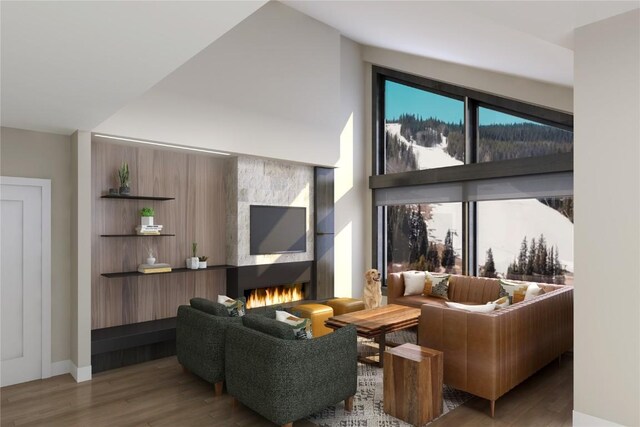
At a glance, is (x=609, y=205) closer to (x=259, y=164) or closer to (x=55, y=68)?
(x=55, y=68)

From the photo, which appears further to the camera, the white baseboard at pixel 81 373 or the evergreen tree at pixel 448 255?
the evergreen tree at pixel 448 255

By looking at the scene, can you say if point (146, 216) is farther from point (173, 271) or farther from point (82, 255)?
point (82, 255)

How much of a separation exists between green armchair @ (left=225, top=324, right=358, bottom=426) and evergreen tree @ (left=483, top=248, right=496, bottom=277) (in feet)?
11.4

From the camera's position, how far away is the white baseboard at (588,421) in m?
2.67

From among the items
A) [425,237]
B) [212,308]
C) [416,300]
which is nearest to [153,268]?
[212,308]

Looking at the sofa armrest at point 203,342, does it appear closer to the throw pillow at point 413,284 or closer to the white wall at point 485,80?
the throw pillow at point 413,284

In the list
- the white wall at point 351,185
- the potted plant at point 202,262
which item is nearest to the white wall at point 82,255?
the potted plant at point 202,262

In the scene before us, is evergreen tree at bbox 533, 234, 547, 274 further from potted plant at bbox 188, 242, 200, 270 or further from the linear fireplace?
potted plant at bbox 188, 242, 200, 270

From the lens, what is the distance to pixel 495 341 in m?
3.19

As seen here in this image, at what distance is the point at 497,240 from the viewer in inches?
234

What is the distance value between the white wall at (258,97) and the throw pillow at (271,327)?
259 cm

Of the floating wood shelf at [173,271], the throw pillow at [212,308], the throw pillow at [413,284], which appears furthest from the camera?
the throw pillow at [413,284]

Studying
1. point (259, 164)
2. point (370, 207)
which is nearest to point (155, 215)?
point (259, 164)

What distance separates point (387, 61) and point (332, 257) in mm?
3438
